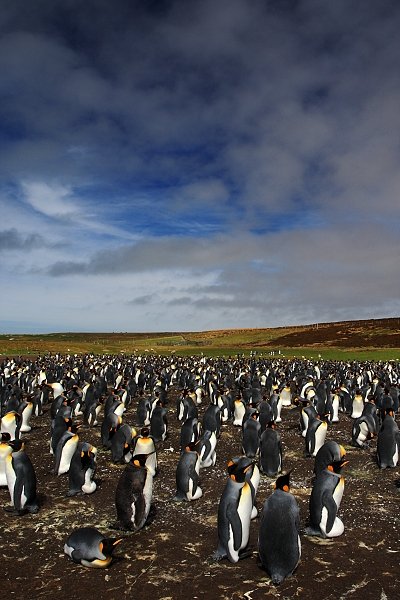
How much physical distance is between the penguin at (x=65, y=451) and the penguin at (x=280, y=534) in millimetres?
5447

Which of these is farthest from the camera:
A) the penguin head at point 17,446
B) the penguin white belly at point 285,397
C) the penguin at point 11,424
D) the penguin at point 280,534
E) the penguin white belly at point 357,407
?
the penguin white belly at point 285,397

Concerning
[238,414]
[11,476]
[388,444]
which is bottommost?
[238,414]

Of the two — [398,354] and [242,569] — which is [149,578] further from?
[398,354]

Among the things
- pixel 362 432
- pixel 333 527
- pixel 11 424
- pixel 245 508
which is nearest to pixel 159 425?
pixel 11 424

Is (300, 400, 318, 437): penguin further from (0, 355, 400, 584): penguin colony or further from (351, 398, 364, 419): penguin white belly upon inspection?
(351, 398, 364, 419): penguin white belly

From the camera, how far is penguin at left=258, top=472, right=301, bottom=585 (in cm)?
566

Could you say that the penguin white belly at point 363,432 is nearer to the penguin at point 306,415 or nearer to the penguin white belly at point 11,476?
the penguin at point 306,415

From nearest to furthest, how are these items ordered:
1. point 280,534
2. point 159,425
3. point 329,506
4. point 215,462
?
point 280,534 < point 329,506 < point 215,462 < point 159,425

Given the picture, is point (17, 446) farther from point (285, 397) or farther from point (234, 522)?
point (285, 397)

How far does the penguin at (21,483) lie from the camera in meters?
7.84

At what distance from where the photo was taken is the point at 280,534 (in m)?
5.67

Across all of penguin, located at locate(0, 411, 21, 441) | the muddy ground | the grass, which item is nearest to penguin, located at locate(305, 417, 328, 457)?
the muddy ground

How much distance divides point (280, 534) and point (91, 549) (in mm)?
2456

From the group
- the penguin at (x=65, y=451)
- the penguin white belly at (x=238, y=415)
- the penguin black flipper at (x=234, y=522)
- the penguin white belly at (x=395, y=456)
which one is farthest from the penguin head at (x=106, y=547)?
the penguin white belly at (x=238, y=415)
